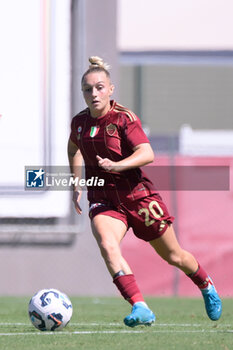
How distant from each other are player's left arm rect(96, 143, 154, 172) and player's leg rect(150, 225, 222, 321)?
68 centimetres

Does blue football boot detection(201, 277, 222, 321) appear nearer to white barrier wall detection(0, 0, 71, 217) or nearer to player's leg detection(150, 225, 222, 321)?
player's leg detection(150, 225, 222, 321)

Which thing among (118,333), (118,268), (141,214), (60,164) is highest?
(141,214)

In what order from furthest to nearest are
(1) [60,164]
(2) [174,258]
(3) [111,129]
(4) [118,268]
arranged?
(1) [60,164] < (2) [174,258] < (3) [111,129] < (4) [118,268]

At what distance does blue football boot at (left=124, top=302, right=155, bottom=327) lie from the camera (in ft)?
20.5

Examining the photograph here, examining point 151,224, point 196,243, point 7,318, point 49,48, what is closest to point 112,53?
point 49,48

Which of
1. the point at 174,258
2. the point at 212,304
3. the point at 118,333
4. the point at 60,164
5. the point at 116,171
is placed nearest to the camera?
the point at 118,333

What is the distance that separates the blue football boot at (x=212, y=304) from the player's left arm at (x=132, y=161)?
135cm

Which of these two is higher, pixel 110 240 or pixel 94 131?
pixel 94 131

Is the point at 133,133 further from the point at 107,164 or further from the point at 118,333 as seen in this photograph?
the point at 118,333

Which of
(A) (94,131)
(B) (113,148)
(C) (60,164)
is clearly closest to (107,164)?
(B) (113,148)

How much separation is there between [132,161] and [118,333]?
124 cm

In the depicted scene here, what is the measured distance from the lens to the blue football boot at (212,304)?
7305 mm

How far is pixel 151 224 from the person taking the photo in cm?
693

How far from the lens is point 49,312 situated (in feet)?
21.5
